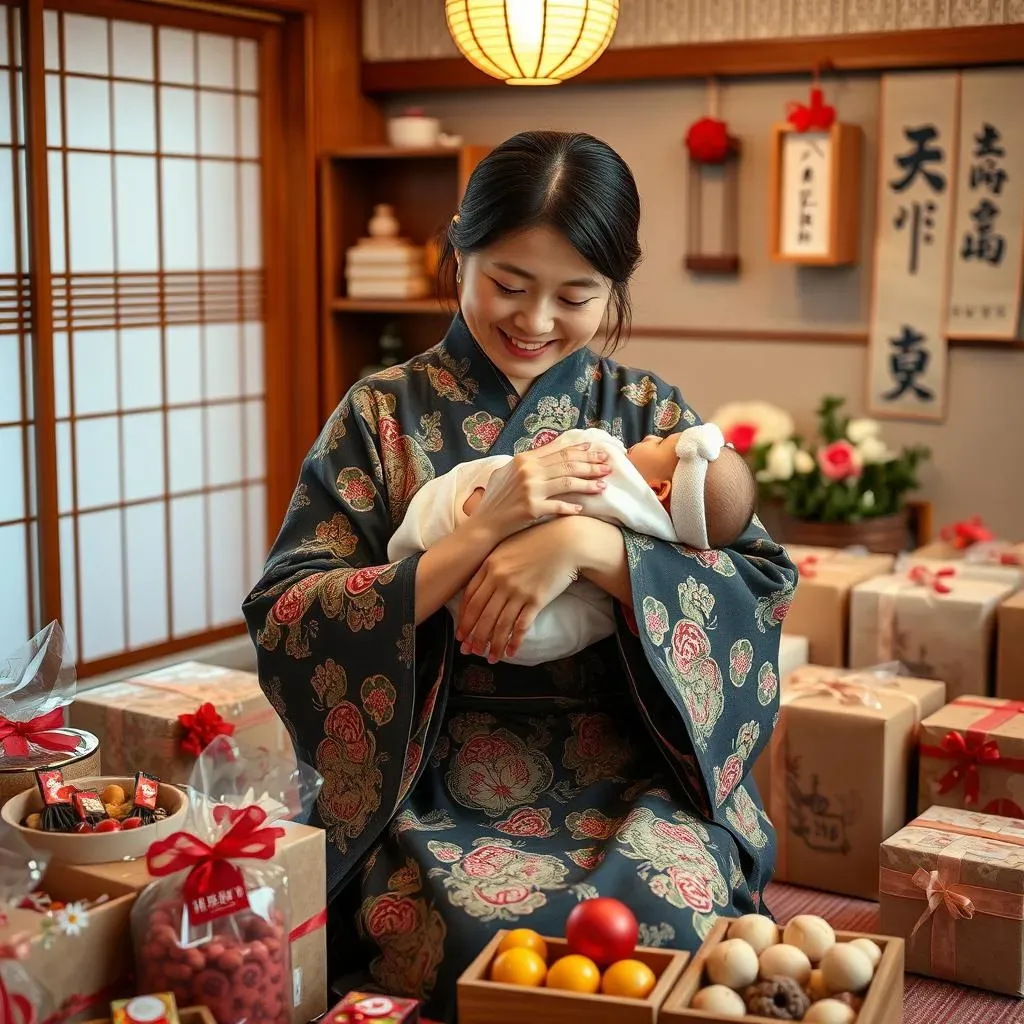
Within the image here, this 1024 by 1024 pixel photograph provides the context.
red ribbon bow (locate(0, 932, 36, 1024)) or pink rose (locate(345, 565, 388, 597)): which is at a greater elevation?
pink rose (locate(345, 565, 388, 597))

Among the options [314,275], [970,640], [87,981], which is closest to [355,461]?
[87,981]

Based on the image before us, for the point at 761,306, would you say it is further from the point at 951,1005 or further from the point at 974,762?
the point at 951,1005

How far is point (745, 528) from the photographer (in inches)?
88.0

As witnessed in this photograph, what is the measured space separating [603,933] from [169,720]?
59.4 inches

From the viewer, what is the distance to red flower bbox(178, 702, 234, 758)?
2.92 metres

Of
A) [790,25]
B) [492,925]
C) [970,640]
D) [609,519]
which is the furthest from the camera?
[790,25]

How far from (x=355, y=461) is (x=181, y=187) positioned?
10.6 ft

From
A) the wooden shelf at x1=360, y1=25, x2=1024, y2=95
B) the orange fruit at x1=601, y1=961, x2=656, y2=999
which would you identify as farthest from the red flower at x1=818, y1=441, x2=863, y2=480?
the orange fruit at x1=601, y1=961, x2=656, y2=999

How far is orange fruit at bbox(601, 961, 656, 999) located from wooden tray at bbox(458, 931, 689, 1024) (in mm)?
11

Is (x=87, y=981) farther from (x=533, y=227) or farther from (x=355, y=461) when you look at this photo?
(x=533, y=227)

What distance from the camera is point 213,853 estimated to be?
1.67 m

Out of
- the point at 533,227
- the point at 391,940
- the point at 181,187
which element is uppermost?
the point at 181,187

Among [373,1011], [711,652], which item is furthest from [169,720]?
[373,1011]

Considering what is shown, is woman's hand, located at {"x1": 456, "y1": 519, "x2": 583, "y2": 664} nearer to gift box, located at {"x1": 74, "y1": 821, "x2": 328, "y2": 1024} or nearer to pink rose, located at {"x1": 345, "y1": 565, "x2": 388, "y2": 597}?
pink rose, located at {"x1": 345, "y1": 565, "x2": 388, "y2": 597}
